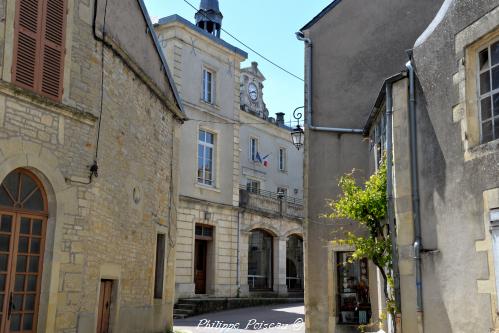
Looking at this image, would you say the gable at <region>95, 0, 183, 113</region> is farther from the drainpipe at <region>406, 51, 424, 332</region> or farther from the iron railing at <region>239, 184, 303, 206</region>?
the iron railing at <region>239, 184, 303, 206</region>

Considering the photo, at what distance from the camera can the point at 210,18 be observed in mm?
24562

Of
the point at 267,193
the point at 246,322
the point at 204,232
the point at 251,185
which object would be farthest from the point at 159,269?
the point at 267,193

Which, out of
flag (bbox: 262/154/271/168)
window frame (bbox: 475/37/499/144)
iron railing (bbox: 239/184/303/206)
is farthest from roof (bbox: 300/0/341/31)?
flag (bbox: 262/154/271/168)

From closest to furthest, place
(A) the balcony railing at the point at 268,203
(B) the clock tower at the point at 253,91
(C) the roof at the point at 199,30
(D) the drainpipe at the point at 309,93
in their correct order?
(D) the drainpipe at the point at 309,93 → (C) the roof at the point at 199,30 → (A) the balcony railing at the point at 268,203 → (B) the clock tower at the point at 253,91

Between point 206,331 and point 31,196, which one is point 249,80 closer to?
point 206,331

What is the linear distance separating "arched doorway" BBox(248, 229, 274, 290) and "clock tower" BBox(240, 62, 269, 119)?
5.91 metres

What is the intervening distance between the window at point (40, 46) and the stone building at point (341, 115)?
5599 mm

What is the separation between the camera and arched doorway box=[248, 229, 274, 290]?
2523 centimetres

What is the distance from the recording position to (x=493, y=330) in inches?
237

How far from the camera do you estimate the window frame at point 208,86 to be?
22.2m

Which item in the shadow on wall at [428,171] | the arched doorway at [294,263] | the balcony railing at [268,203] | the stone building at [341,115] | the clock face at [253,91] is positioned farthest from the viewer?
the clock face at [253,91]

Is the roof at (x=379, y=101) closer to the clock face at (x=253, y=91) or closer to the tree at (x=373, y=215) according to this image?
the tree at (x=373, y=215)

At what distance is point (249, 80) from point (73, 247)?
65.6 ft

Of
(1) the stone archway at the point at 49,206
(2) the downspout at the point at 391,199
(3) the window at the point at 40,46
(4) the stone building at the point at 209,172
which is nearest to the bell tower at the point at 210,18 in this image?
(4) the stone building at the point at 209,172
